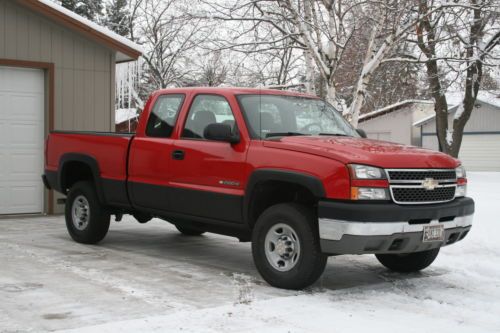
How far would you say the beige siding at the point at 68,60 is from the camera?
454 inches

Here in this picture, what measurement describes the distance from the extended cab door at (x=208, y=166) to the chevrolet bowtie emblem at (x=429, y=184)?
1781mm

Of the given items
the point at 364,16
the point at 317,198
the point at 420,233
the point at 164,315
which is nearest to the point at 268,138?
the point at 317,198

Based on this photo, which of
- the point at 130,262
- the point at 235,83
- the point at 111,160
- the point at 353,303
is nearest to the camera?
the point at 353,303

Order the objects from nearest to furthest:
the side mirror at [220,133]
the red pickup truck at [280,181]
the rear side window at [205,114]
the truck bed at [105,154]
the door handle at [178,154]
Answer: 1. the red pickup truck at [280,181]
2. the side mirror at [220,133]
3. the rear side window at [205,114]
4. the door handle at [178,154]
5. the truck bed at [105,154]

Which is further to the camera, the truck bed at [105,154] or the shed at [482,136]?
the shed at [482,136]

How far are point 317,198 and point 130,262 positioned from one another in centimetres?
276

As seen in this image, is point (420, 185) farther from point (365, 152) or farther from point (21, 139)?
point (21, 139)

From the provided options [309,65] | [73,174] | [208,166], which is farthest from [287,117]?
[309,65]

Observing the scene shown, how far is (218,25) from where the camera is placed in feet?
54.5

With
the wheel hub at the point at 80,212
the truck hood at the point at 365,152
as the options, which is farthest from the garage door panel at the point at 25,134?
the truck hood at the point at 365,152

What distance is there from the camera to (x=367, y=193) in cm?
587

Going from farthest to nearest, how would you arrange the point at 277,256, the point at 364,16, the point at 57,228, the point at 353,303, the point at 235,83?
the point at 235,83
the point at 364,16
the point at 57,228
the point at 277,256
the point at 353,303

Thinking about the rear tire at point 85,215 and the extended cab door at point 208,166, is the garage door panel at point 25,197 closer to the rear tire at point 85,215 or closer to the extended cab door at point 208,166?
the rear tire at point 85,215

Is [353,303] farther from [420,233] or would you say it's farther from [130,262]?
[130,262]
